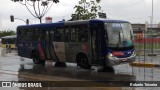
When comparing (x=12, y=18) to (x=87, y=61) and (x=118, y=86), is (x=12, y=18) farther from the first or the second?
(x=118, y=86)

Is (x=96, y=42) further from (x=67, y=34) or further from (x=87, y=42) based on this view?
(x=67, y=34)

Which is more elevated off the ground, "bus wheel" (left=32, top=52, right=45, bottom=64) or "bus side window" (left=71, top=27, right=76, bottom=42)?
"bus side window" (left=71, top=27, right=76, bottom=42)

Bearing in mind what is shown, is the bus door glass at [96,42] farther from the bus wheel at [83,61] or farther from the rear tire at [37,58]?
the rear tire at [37,58]

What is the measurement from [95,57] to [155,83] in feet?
20.0

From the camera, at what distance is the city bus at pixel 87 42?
19.1m

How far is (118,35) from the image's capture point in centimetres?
1930

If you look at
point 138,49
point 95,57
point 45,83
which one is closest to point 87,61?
point 95,57

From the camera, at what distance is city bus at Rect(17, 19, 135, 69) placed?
19108mm

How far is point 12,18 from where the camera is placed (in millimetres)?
56344

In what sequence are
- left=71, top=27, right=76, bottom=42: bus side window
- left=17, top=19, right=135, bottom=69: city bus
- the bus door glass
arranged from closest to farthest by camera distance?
1. left=17, top=19, right=135, bottom=69: city bus
2. the bus door glass
3. left=71, top=27, right=76, bottom=42: bus side window

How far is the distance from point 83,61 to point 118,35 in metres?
2.61

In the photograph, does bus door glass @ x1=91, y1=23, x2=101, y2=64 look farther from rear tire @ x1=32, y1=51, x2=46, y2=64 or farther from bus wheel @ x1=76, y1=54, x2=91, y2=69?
rear tire @ x1=32, y1=51, x2=46, y2=64

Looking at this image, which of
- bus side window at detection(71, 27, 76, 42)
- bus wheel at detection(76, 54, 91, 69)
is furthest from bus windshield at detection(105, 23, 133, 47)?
bus side window at detection(71, 27, 76, 42)

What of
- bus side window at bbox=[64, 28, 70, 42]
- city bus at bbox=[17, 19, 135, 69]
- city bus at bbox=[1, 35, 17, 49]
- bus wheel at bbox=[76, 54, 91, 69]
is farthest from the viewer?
city bus at bbox=[1, 35, 17, 49]
